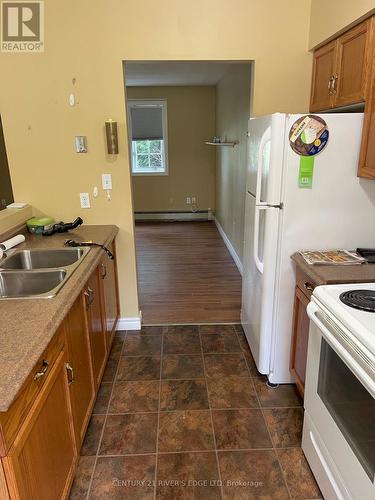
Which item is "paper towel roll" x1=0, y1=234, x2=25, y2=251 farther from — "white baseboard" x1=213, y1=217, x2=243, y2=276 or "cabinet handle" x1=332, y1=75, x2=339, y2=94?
"white baseboard" x1=213, y1=217, x2=243, y2=276

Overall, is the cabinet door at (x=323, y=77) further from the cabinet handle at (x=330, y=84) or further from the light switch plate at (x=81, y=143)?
the light switch plate at (x=81, y=143)

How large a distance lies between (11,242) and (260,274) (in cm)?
160

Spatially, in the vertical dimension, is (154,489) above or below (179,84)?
below

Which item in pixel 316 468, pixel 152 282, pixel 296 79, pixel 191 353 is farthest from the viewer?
pixel 152 282

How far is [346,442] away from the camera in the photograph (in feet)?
4.55

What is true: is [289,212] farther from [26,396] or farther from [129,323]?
[129,323]

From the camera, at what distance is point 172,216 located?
7789 millimetres

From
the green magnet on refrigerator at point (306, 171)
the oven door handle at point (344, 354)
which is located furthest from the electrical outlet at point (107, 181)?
the oven door handle at point (344, 354)

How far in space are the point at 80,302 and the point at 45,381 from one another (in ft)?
1.89

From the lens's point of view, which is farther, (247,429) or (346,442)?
(247,429)

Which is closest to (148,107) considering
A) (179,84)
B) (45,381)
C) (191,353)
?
(179,84)

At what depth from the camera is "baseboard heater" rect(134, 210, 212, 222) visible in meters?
7.78

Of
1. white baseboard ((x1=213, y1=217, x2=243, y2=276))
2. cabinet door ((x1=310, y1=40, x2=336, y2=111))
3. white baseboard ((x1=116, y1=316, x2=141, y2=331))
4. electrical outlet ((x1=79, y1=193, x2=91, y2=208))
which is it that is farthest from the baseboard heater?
cabinet door ((x1=310, y1=40, x2=336, y2=111))

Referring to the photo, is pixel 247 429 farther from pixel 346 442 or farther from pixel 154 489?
pixel 346 442
